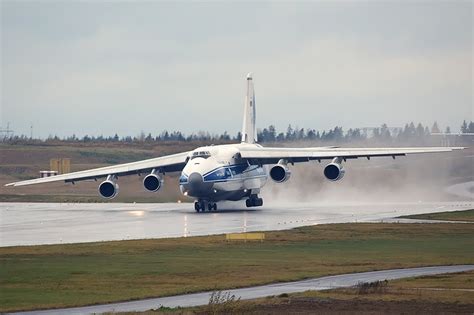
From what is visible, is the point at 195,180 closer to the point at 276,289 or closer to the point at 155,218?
the point at 155,218

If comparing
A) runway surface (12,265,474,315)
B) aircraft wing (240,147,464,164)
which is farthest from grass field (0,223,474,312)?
aircraft wing (240,147,464,164)

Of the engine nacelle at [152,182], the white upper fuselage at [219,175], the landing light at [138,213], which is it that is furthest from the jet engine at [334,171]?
the landing light at [138,213]

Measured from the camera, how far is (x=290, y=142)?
96312 millimetres

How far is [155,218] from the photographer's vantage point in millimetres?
58500

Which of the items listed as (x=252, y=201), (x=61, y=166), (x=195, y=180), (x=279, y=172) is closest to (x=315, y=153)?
(x=279, y=172)

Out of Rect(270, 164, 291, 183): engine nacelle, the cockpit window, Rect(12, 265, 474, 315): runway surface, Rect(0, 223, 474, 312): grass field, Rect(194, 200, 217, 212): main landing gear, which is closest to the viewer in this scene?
Rect(12, 265, 474, 315): runway surface

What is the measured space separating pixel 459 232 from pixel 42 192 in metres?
48.2

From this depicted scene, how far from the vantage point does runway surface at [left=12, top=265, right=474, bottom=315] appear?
25.7 m

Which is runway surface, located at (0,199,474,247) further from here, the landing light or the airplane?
the airplane

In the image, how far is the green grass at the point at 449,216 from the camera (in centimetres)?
5791

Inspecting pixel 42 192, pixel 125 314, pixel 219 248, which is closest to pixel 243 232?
pixel 219 248

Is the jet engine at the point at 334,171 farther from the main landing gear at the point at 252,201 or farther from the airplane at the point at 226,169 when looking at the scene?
the main landing gear at the point at 252,201

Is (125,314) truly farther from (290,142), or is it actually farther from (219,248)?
(290,142)

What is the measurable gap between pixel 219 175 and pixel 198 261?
2741 centimetres
